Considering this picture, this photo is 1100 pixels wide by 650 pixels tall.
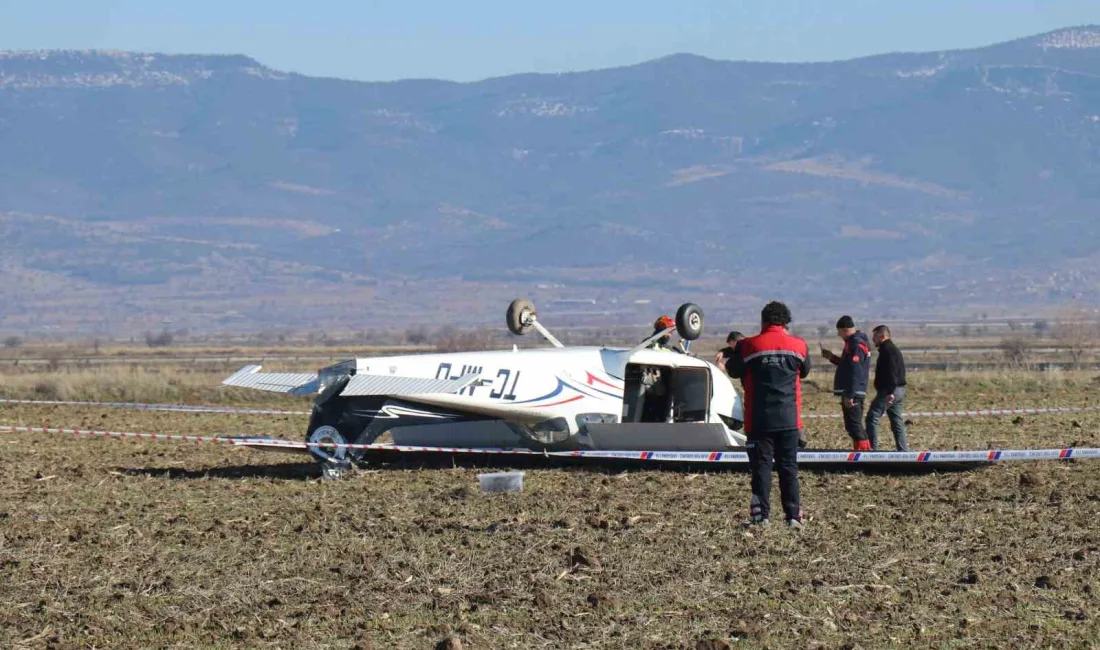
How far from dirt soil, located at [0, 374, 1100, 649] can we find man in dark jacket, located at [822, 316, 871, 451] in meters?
1.91

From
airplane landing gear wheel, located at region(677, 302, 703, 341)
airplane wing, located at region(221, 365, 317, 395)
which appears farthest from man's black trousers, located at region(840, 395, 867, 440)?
airplane wing, located at region(221, 365, 317, 395)

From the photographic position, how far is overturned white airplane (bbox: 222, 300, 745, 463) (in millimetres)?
19172

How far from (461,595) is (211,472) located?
8.93 meters

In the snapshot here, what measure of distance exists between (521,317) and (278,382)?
3.10 metres

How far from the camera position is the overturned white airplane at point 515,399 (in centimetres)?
1917

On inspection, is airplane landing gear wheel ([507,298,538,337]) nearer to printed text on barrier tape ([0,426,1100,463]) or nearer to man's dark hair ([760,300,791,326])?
printed text on barrier tape ([0,426,1100,463])

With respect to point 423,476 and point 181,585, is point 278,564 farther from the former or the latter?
point 423,476

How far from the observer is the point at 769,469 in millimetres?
14703

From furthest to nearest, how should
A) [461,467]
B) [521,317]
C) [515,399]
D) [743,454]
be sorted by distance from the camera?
[521,317] → [461,467] → [515,399] → [743,454]

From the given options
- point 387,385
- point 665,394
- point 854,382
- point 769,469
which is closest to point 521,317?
point 665,394

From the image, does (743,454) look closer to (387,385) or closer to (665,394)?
(665,394)

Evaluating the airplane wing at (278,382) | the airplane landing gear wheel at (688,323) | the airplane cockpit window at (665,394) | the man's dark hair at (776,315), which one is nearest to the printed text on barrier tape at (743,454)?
the airplane wing at (278,382)

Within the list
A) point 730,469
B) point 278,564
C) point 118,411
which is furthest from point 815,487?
point 118,411

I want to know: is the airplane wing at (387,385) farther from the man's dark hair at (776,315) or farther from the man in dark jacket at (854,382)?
the man's dark hair at (776,315)
